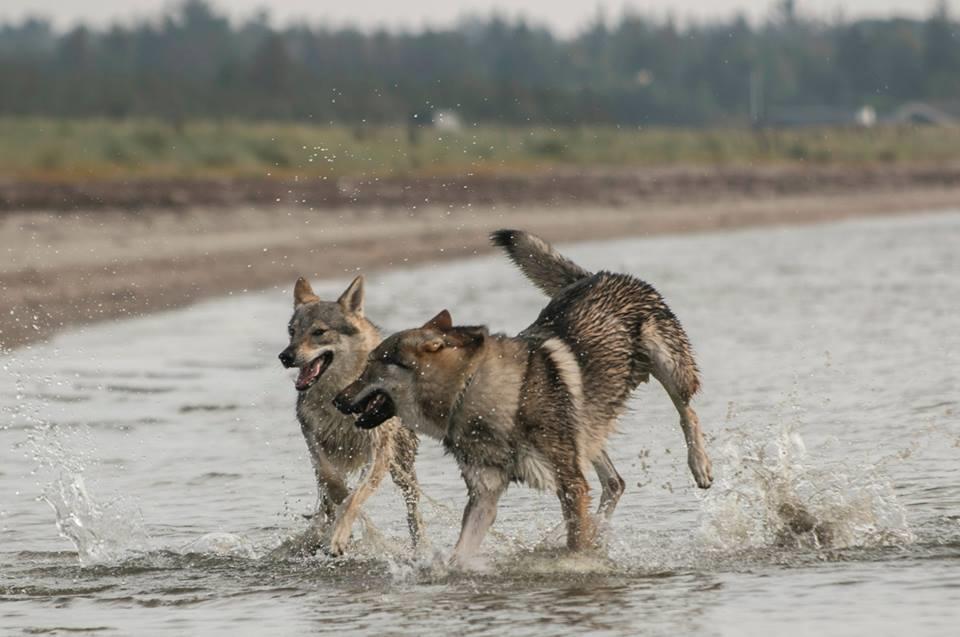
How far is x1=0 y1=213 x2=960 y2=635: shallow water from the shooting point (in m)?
6.86

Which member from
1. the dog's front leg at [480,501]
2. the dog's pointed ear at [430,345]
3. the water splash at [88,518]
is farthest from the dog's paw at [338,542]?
the dog's pointed ear at [430,345]

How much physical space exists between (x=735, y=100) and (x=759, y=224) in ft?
249

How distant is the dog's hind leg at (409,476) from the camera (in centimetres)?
842

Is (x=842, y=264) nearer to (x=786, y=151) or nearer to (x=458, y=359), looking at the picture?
(x=458, y=359)

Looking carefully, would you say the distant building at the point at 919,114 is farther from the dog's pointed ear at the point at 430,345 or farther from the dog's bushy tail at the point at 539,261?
the dog's pointed ear at the point at 430,345

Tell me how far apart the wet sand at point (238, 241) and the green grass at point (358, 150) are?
465 cm

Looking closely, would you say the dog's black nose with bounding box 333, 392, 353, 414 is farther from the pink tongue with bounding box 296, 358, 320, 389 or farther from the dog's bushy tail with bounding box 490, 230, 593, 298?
A: the dog's bushy tail with bounding box 490, 230, 593, 298

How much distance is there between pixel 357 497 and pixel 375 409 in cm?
98

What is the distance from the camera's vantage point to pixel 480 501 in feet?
23.7

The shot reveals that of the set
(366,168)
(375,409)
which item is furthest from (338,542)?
(366,168)

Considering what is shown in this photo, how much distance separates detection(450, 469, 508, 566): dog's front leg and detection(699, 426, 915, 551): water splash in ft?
3.97

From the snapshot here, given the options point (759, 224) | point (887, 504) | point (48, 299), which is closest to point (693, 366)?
point (887, 504)

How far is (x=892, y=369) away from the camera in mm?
13523

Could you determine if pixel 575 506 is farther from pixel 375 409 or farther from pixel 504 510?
pixel 504 510
